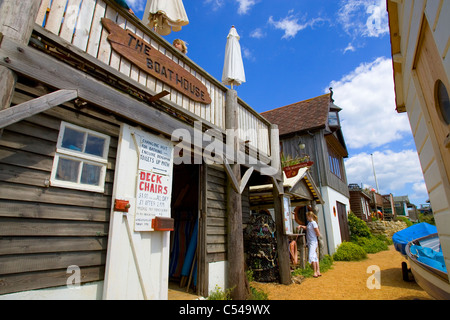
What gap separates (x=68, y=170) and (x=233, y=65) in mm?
5047

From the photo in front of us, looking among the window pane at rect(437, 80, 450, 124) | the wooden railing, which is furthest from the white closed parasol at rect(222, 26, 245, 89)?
the window pane at rect(437, 80, 450, 124)

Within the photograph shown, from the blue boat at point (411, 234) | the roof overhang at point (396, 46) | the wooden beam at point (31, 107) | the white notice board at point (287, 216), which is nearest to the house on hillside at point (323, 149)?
the blue boat at point (411, 234)

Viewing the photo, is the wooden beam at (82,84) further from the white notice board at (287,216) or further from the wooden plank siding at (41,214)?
the white notice board at (287,216)

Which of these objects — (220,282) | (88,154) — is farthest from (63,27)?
(220,282)

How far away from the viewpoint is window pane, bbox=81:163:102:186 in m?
3.28

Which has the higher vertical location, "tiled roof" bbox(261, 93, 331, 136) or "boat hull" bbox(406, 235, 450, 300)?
"tiled roof" bbox(261, 93, 331, 136)

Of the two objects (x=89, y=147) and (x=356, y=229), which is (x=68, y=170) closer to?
(x=89, y=147)

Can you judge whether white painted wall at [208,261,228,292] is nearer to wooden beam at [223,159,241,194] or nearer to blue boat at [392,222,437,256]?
wooden beam at [223,159,241,194]

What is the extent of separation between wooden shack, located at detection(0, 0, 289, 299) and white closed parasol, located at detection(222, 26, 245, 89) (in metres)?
1.61

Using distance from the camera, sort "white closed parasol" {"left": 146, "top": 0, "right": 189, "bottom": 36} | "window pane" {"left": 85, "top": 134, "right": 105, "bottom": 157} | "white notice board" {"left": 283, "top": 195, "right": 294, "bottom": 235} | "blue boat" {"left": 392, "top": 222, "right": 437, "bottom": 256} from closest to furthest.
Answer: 1. "window pane" {"left": 85, "top": 134, "right": 105, "bottom": 157}
2. "white closed parasol" {"left": 146, "top": 0, "right": 189, "bottom": 36}
3. "white notice board" {"left": 283, "top": 195, "right": 294, "bottom": 235}
4. "blue boat" {"left": 392, "top": 222, "right": 437, "bottom": 256}

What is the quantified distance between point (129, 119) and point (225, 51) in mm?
4398

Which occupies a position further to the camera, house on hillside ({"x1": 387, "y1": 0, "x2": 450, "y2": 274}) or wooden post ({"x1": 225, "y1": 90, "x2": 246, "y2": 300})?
wooden post ({"x1": 225, "y1": 90, "x2": 246, "y2": 300})

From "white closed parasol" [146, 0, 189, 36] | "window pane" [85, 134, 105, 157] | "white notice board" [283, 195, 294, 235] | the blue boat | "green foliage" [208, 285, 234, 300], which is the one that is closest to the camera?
"window pane" [85, 134, 105, 157]

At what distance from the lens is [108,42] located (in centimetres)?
366
